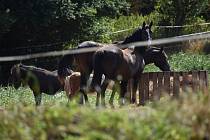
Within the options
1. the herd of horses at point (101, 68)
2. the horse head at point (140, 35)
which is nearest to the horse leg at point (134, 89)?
the herd of horses at point (101, 68)

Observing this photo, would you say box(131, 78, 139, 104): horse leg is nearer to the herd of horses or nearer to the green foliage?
the herd of horses

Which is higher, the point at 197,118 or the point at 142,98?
the point at 197,118

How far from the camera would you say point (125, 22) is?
35812 mm

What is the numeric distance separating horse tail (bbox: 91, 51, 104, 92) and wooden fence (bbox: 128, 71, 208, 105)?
131cm

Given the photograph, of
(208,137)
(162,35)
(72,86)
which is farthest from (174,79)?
(162,35)

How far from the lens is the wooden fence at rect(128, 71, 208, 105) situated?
1421 cm

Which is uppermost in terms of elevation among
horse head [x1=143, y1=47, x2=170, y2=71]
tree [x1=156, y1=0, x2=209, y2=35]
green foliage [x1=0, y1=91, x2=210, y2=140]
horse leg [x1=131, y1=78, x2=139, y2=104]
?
green foliage [x1=0, y1=91, x2=210, y2=140]

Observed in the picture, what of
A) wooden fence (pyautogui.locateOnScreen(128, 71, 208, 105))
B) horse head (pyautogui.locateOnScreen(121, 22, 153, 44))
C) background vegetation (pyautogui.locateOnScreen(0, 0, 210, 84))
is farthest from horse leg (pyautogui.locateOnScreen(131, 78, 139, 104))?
background vegetation (pyautogui.locateOnScreen(0, 0, 210, 84))

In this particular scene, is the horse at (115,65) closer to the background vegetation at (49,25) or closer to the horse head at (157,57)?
the horse head at (157,57)

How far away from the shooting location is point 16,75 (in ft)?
55.5

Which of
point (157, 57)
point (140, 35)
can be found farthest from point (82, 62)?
point (157, 57)

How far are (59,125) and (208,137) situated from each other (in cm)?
82

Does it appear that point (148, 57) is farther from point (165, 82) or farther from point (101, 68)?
point (101, 68)

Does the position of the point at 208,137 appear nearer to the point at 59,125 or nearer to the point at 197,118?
the point at 197,118
